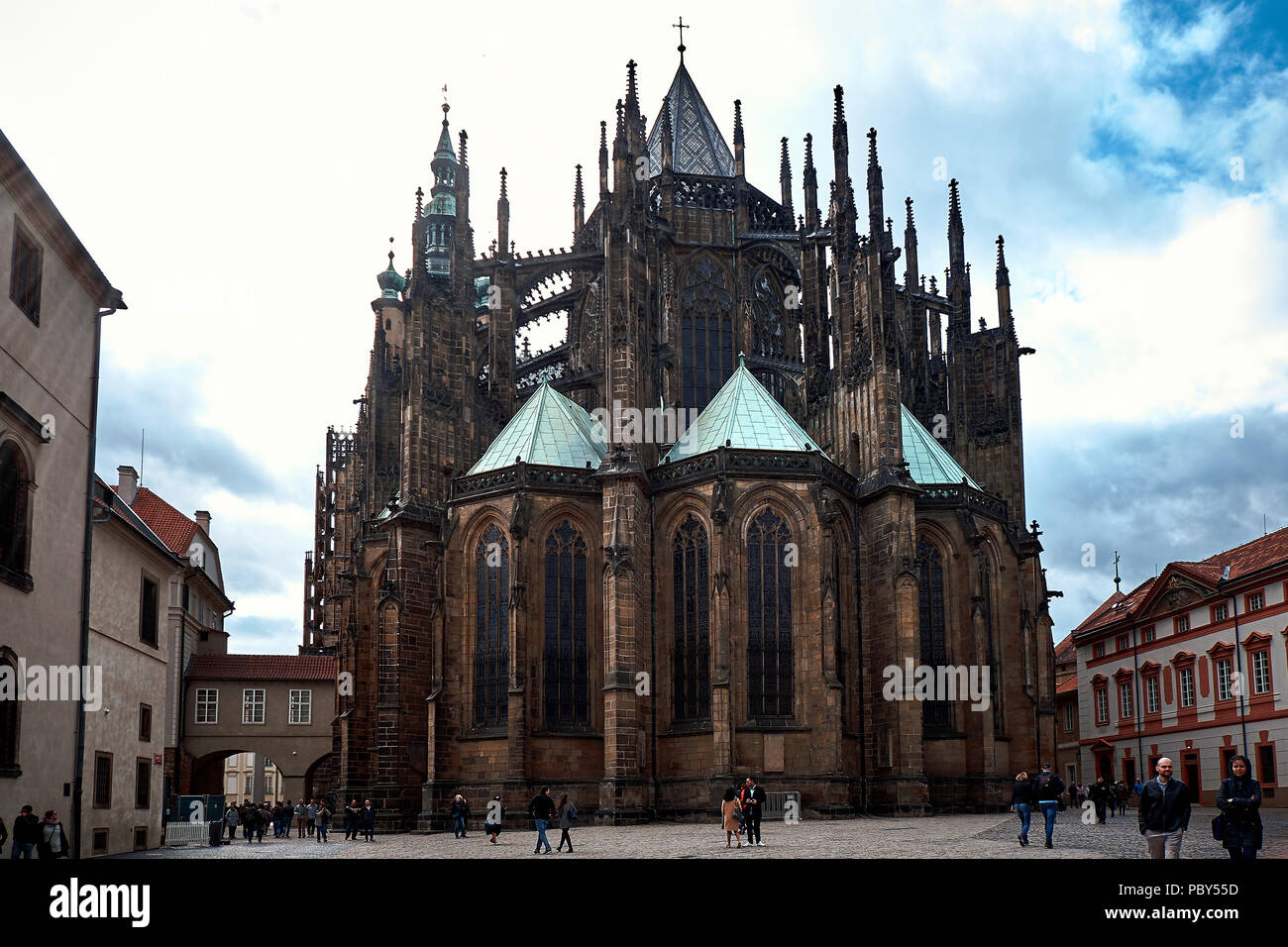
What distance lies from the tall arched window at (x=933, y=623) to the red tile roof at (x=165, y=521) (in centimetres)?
3438

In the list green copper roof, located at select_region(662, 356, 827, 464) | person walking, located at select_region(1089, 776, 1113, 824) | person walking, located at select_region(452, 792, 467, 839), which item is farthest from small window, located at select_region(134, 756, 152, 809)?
person walking, located at select_region(1089, 776, 1113, 824)

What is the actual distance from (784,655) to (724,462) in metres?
6.01

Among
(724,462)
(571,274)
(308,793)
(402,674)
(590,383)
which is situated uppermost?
(571,274)

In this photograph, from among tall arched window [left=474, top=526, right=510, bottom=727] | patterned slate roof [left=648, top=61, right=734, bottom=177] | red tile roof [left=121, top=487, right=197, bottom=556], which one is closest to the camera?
tall arched window [left=474, top=526, right=510, bottom=727]

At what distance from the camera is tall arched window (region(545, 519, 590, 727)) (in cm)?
3838

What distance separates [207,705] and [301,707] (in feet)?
13.1

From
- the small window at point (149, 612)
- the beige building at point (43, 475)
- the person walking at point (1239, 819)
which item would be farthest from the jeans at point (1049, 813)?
the small window at point (149, 612)

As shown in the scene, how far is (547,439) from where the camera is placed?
41.2 metres

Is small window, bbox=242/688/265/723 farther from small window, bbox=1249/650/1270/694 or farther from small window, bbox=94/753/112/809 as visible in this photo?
small window, bbox=1249/650/1270/694

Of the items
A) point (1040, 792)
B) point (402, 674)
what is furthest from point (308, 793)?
point (1040, 792)

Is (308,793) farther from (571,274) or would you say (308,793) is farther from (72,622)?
(72,622)

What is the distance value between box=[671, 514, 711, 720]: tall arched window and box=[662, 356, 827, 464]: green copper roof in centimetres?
278

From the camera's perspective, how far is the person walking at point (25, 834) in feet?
64.4

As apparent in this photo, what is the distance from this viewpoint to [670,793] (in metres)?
36.9
